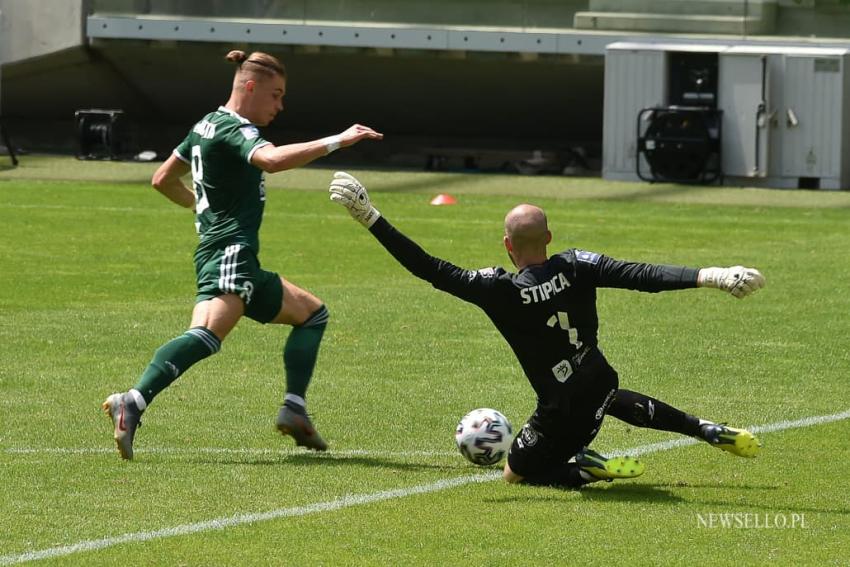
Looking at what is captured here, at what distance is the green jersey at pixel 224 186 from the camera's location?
8.20 m

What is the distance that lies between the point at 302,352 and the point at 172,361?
73 cm

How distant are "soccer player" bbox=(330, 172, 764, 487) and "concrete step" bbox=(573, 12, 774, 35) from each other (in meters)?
22.9

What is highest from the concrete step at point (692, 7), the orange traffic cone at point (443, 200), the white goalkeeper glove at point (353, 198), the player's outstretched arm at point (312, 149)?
the concrete step at point (692, 7)

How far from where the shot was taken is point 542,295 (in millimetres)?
7363

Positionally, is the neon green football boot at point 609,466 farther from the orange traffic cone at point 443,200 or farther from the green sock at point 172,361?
the orange traffic cone at point 443,200

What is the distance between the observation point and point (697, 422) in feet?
25.3

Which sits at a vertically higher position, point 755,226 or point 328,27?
point 328,27

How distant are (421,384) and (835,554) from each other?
4.35 metres

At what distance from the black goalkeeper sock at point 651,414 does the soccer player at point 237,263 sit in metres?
1.53

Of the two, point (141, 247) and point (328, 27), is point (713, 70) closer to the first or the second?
point (328, 27)

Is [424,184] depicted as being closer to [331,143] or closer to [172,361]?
[172,361]

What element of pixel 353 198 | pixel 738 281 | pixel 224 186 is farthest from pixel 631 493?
pixel 224 186

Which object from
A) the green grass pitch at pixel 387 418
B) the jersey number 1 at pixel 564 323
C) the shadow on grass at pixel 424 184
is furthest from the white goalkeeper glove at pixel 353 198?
the shadow on grass at pixel 424 184

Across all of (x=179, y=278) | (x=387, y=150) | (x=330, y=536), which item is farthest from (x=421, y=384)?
(x=387, y=150)
